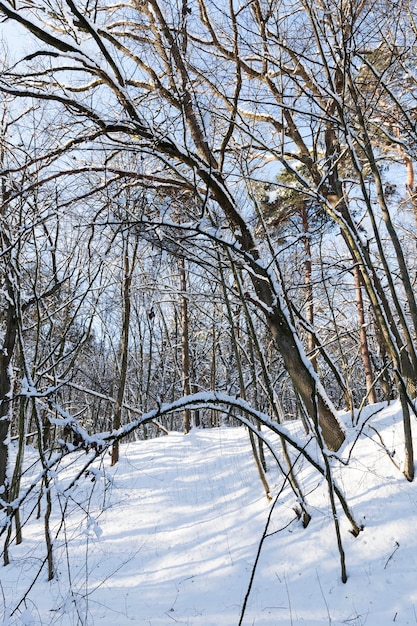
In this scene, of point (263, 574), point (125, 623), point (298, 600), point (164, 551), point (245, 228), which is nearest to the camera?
point (298, 600)

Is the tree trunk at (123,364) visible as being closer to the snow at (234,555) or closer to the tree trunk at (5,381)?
the snow at (234,555)

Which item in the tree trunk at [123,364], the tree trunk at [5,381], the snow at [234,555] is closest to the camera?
the snow at [234,555]

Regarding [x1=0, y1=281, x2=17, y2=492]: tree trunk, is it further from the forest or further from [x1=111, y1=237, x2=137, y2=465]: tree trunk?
[x1=111, y1=237, x2=137, y2=465]: tree trunk

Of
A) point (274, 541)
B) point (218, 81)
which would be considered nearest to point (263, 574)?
point (274, 541)

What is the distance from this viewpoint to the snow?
275cm

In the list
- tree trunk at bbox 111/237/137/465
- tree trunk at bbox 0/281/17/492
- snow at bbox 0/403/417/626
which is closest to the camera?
snow at bbox 0/403/417/626

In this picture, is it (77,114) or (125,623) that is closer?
(125,623)

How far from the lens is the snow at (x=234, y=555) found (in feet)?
9.01

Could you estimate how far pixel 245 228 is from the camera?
13.6 feet

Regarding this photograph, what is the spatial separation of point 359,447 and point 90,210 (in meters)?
4.60

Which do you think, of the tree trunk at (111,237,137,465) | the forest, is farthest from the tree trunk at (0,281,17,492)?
the tree trunk at (111,237,137,465)

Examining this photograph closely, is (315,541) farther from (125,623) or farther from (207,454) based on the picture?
(207,454)

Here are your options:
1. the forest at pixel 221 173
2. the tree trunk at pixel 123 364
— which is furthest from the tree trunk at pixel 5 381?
the tree trunk at pixel 123 364

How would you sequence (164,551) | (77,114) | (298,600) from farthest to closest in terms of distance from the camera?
(164,551) < (77,114) < (298,600)
